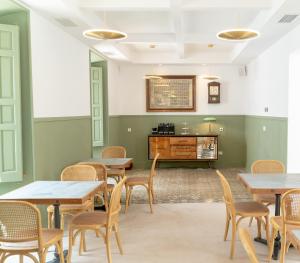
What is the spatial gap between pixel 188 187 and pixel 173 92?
3.22 metres

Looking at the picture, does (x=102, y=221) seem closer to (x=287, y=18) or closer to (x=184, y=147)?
(x=287, y=18)

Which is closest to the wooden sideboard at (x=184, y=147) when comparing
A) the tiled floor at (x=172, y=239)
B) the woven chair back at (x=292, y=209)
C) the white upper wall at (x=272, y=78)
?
the white upper wall at (x=272, y=78)

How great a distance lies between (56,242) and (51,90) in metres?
2.54

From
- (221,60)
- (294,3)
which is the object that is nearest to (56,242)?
(294,3)

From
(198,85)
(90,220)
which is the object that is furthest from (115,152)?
(198,85)

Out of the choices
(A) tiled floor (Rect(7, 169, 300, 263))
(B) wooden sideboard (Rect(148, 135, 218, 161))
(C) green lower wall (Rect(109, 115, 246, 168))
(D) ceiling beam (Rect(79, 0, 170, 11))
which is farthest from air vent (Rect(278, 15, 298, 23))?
(C) green lower wall (Rect(109, 115, 246, 168))

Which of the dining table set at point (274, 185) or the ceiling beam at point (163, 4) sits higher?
the ceiling beam at point (163, 4)

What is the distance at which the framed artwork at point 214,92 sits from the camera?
914 cm

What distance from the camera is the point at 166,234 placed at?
423cm

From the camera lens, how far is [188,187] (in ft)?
22.4

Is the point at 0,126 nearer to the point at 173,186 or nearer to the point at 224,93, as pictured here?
the point at 173,186

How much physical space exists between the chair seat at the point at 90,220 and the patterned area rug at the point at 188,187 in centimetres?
232

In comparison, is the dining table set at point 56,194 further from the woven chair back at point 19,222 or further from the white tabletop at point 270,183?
A: the white tabletop at point 270,183

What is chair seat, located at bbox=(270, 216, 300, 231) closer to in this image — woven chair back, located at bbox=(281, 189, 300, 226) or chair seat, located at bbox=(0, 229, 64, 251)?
woven chair back, located at bbox=(281, 189, 300, 226)
